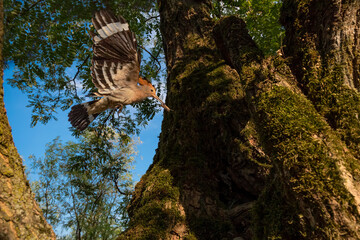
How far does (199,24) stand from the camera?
5086mm

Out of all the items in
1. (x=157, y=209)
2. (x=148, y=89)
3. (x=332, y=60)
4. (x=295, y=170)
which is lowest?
(x=295, y=170)

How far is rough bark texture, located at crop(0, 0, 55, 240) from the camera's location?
4.67 feet

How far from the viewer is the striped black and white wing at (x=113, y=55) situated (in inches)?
137

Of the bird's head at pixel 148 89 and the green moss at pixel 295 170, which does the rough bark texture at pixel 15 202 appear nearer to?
the green moss at pixel 295 170

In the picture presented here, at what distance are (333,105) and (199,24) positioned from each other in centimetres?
367

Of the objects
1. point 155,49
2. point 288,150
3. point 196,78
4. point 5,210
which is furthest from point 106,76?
point 155,49

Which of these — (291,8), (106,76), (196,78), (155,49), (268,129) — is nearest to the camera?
(268,129)

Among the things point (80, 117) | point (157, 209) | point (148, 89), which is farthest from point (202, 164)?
point (80, 117)

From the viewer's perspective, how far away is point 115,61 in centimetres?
352

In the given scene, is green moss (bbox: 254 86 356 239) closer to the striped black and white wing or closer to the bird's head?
the bird's head

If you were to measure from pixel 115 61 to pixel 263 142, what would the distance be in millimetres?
2370

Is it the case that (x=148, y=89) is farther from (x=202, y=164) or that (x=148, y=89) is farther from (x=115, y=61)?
(x=202, y=164)

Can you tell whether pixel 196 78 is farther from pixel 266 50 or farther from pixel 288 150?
pixel 266 50

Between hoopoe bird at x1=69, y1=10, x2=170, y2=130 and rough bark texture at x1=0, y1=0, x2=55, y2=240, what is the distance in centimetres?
192
